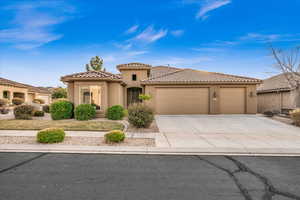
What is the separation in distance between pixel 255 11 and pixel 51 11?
17492mm

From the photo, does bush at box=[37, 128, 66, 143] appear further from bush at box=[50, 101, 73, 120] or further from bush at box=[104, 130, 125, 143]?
bush at box=[50, 101, 73, 120]

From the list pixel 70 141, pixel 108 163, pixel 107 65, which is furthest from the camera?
pixel 107 65

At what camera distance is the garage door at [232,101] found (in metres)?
14.0

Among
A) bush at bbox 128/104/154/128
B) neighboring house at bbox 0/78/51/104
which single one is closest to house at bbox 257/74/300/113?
bush at bbox 128/104/154/128

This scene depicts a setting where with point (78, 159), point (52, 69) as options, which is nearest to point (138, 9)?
point (78, 159)

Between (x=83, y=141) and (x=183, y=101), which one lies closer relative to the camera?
(x=83, y=141)

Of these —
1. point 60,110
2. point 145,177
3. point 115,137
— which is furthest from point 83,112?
point 145,177

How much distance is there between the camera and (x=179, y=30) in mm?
15336

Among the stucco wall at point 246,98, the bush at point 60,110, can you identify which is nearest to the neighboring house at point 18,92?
the bush at point 60,110

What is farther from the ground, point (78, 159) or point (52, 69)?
point (52, 69)

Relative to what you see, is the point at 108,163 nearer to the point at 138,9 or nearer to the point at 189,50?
the point at 138,9

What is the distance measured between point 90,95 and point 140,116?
5671 mm

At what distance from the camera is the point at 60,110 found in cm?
1108

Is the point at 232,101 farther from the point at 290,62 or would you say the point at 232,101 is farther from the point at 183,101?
the point at 290,62
